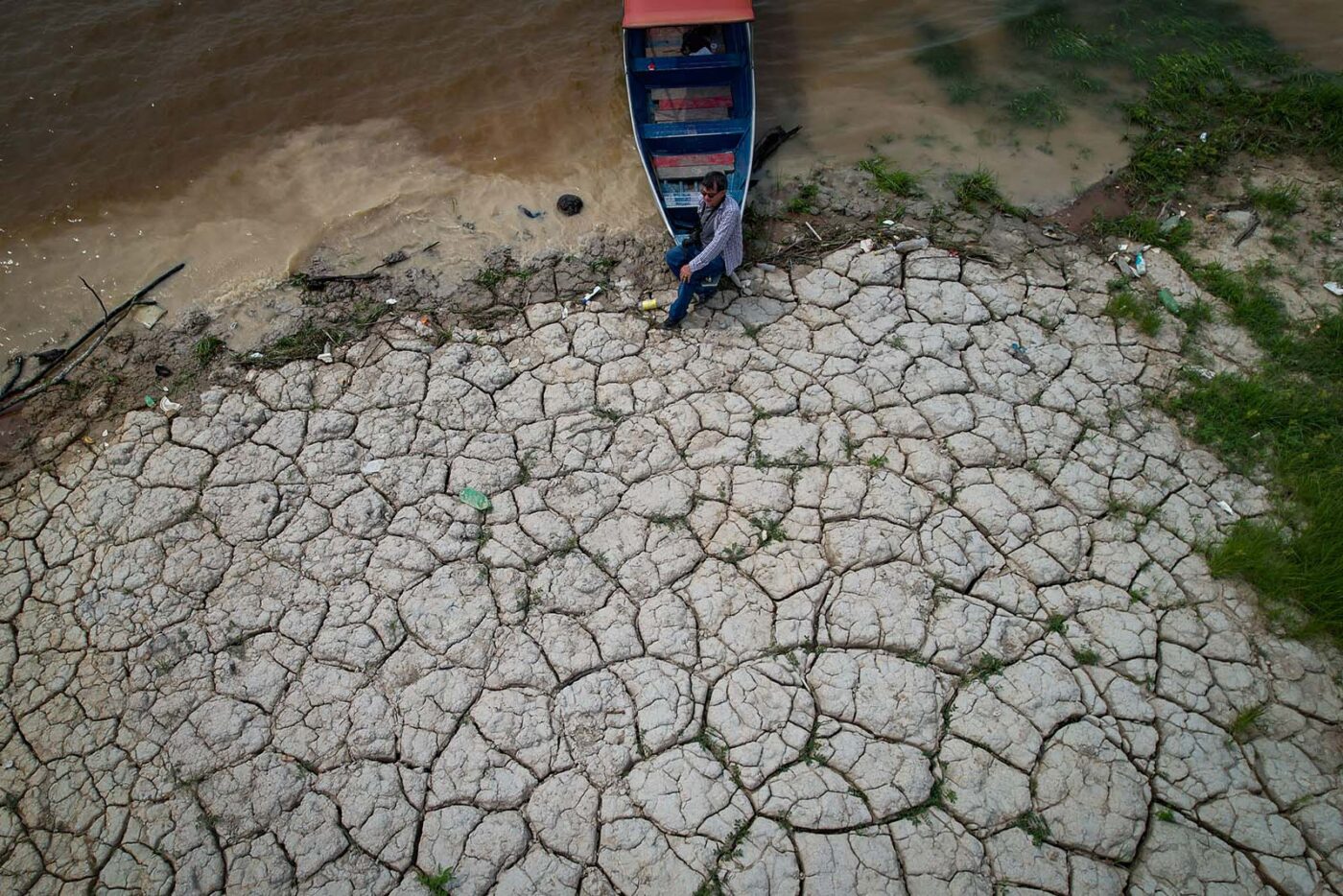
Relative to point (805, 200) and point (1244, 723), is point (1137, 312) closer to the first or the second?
point (805, 200)

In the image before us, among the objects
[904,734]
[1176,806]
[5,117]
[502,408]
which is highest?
[5,117]

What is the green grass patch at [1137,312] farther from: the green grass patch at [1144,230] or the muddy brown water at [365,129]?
the muddy brown water at [365,129]

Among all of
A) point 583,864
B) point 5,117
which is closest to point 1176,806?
point 583,864

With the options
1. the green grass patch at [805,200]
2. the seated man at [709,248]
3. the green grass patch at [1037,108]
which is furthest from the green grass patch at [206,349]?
the green grass patch at [1037,108]

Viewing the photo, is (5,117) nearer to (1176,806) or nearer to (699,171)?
(699,171)

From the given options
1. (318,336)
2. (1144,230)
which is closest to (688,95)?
(318,336)

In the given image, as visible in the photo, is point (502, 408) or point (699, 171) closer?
point (502, 408)

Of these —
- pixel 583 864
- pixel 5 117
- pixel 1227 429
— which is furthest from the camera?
pixel 5 117

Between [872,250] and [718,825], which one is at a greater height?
[872,250]
